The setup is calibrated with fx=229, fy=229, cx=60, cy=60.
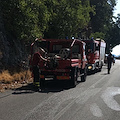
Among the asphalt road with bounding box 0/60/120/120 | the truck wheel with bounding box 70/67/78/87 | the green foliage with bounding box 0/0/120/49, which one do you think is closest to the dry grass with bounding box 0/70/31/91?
the asphalt road with bounding box 0/60/120/120

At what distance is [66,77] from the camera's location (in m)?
10.9

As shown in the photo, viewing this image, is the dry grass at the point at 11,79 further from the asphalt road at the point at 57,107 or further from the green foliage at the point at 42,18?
the green foliage at the point at 42,18

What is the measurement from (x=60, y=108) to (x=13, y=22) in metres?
8.16

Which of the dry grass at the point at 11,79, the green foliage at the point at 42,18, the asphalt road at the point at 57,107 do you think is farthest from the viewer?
the green foliage at the point at 42,18

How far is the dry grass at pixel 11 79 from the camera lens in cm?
1098

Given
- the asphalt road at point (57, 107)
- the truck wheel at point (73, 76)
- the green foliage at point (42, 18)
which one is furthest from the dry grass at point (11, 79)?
the truck wheel at point (73, 76)

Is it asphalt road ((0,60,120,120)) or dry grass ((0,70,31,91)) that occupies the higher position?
dry grass ((0,70,31,91))

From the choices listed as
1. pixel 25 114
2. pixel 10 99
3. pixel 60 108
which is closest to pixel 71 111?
pixel 60 108

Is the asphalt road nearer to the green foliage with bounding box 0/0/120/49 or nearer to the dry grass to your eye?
the dry grass

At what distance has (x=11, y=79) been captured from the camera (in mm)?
11820

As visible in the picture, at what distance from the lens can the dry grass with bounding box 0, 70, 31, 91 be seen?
432 inches

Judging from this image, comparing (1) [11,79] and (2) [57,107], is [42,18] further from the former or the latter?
Answer: (2) [57,107]

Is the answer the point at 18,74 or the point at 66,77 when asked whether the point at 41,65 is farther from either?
the point at 18,74

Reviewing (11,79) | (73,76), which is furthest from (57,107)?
(11,79)
